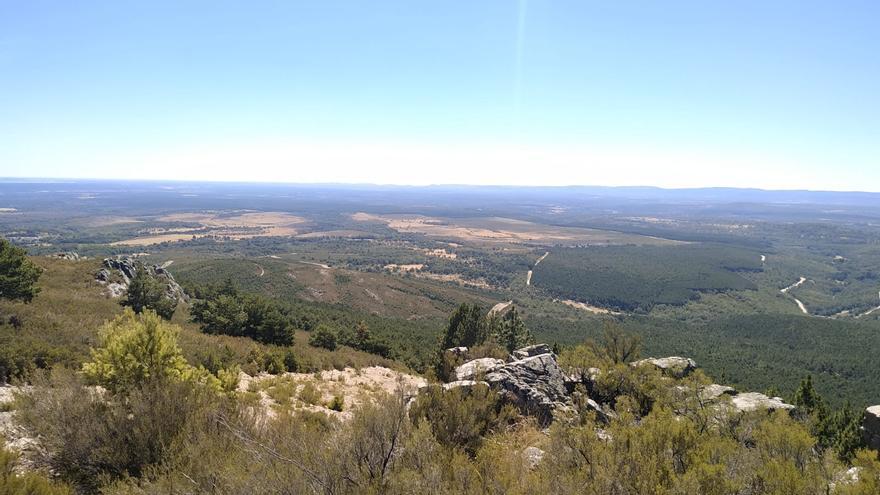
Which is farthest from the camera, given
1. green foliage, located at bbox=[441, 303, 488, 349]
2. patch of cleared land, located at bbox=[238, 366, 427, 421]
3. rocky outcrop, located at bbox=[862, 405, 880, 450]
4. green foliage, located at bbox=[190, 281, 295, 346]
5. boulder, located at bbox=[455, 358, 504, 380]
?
green foliage, located at bbox=[441, 303, 488, 349]

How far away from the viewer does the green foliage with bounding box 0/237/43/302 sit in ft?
74.5

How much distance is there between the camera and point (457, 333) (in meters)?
35.2

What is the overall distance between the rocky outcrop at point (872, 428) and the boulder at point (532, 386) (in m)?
11.7

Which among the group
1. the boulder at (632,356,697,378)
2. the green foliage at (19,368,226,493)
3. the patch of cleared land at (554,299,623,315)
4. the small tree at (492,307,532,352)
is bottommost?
the patch of cleared land at (554,299,623,315)

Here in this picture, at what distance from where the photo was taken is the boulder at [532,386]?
50.1 feet

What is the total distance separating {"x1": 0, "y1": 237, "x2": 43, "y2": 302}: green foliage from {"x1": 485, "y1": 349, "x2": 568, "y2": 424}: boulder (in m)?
26.1

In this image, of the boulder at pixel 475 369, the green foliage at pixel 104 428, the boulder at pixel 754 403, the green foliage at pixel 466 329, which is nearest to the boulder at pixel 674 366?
the boulder at pixel 754 403

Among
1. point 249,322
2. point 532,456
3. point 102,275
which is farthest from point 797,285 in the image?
point 102,275

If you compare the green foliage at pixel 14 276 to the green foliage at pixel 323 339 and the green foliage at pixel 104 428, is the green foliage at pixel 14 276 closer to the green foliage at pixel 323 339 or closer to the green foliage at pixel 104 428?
the green foliage at pixel 323 339

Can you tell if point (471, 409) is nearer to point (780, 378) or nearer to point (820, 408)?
point (820, 408)

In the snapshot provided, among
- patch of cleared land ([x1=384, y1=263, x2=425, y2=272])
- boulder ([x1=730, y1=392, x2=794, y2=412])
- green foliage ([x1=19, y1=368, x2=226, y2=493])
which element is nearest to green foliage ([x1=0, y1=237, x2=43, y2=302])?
green foliage ([x1=19, y1=368, x2=226, y2=493])

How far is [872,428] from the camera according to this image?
53.6 ft

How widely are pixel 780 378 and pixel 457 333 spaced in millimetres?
54668

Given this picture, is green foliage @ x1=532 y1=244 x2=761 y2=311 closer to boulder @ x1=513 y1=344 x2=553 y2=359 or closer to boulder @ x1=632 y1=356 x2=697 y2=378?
boulder @ x1=632 y1=356 x2=697 y2=378
